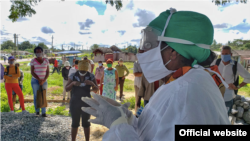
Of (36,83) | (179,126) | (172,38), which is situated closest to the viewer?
(179,126)

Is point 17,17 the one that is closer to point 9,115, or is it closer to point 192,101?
point 9,115

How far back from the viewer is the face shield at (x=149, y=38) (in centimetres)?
126

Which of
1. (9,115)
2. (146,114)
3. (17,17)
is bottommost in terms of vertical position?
(9,115)

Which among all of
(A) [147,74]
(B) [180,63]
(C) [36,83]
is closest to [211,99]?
(B) [180,63]

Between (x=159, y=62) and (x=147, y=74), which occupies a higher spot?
(x=159, y=62)

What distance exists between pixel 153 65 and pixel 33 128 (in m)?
4.07

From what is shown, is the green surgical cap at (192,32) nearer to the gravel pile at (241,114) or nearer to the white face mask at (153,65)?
the white face mask at (153,65)

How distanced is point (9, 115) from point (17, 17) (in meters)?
3.65

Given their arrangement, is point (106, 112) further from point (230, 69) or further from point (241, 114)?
point (241, 114)

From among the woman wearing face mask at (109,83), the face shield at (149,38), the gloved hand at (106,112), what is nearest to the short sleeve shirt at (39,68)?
the woman wearing face mask at (109,83)

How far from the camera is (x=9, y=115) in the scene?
4816mm

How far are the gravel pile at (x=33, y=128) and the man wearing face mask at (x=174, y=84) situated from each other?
10.8 feet

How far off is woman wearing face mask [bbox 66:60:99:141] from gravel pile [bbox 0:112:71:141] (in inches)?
35.4

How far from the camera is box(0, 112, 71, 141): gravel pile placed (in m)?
3.75
